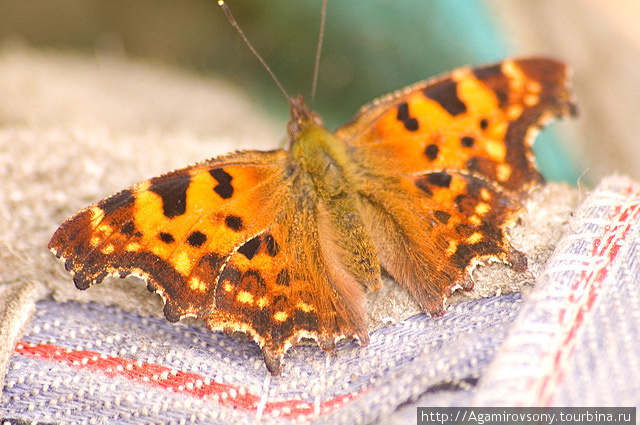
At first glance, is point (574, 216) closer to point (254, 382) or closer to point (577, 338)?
point (577, 338)

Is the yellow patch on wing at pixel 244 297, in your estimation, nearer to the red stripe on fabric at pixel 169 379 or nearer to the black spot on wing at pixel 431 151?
the red stripe on fabric at pixel 169 379

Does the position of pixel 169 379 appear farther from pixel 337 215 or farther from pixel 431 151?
pixel 431 151

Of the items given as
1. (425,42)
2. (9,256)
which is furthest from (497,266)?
(425,42)

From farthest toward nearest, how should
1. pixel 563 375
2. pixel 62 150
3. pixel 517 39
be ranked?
pixel 517 39, pixel 62 150, pixel 563 375

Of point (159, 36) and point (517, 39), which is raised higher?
point (159, 36)

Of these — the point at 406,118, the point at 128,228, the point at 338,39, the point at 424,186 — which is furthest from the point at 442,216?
the point at 338,39
